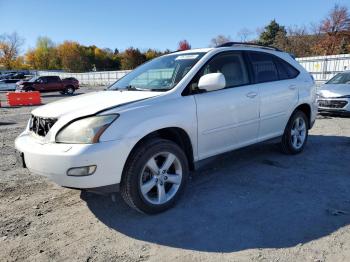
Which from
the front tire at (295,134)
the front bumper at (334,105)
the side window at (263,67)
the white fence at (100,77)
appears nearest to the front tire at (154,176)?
the side window at (263,67)

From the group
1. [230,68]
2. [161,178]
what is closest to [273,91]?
[230,68]

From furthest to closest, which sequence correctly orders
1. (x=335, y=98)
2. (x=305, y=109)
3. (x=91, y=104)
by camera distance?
(x=335, y=98) < (x=305, y=109) < (x=91, y=104)

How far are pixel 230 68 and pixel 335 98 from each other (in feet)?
20.9

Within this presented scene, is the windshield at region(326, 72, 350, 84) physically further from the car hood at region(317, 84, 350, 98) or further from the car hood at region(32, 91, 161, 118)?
the car hood at region(32, 91, 161, 118)

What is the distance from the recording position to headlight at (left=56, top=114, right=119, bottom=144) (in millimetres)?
3046

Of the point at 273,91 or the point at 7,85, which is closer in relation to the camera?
the point at 273,91

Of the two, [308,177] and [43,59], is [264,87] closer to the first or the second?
[308,177]

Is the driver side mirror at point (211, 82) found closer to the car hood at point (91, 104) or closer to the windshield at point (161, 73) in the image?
the windshield at point (161, 73)

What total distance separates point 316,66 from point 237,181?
49.7 feet

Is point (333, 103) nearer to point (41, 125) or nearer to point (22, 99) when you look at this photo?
point (41, 125)

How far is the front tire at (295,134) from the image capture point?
5371 millimetres

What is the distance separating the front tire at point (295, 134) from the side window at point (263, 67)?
2.81ft

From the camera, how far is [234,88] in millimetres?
4281

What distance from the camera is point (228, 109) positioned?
13.5 ft
